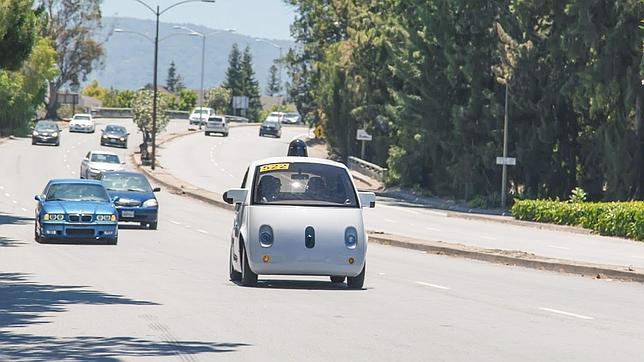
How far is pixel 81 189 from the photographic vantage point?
1278 inches

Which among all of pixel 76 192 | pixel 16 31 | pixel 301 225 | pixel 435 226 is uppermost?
pixel 16 31

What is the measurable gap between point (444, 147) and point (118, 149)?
32396 mm

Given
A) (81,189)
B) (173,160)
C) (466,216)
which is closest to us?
(81,189)

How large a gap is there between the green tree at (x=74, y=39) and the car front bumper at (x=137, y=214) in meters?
107

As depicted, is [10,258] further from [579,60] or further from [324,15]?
[324,15]

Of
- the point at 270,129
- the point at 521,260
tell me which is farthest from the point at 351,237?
the point at 270,129

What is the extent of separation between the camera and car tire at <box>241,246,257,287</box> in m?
20.1

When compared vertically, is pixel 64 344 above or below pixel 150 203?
above

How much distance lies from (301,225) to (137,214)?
1926cm

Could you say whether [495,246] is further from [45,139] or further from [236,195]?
[45,139]

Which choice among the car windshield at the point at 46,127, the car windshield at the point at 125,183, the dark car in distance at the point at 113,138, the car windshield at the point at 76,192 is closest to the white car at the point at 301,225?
the car windshield at the point at 76,192

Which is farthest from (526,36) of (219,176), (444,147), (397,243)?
(397,243)

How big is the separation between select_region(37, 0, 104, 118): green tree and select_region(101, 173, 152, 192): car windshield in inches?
4146

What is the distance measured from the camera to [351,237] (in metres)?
19.9
